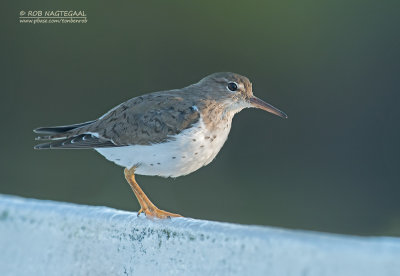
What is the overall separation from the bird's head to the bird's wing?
342 millimetres

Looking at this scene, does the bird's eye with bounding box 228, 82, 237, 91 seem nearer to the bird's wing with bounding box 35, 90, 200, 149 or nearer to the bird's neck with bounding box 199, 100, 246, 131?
the bird's neck with bounding box 199, 100, 246, 131

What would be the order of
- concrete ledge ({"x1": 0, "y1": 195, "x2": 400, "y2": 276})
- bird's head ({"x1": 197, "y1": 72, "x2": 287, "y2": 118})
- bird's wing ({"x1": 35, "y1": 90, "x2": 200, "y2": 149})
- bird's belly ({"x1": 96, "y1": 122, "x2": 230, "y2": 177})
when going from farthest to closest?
bird's head ({"x1": 197, "y1": 72, "x2": 287, "y2": 118})
bird's wing ({"x1": 35, "y1": 90, "x2": 200, "y2": 149})
bird's belly ({"x1": 96, "y1": 122, "x2": 230, "y2": 177})
concrete ledge ({"x1": 0, "y1": 195, "x2": 400, "y2": 276})

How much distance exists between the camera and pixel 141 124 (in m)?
5.05

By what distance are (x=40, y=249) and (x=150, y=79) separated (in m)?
5.19

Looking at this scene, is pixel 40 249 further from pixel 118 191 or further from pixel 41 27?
pixel 41 27

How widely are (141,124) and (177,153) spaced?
1.51 feet

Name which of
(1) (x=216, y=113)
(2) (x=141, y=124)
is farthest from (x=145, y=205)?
(1) (x=216, y=113)

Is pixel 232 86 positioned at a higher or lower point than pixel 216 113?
higher

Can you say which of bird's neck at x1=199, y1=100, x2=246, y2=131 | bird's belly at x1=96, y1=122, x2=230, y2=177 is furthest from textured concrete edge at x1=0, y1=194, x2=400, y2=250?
bird's neck at x1=199, y1=100, x2=246, y2=131

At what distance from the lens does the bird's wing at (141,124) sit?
16.2ft

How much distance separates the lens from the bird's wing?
16.2 ft

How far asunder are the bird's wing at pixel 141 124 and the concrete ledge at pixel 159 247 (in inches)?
38.1

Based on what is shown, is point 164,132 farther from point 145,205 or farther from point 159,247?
point 159,247

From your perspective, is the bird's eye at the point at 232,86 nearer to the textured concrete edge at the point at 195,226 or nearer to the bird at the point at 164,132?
the bird at the point at 164,132
